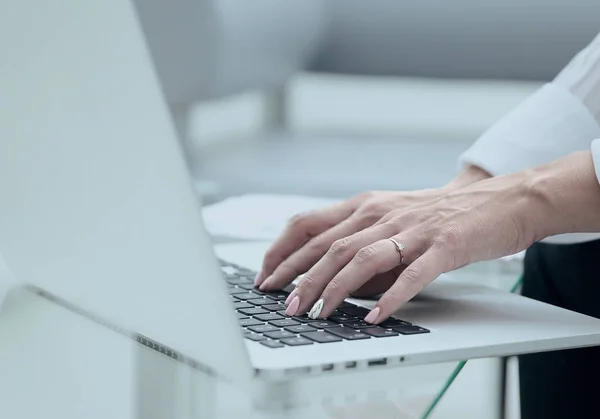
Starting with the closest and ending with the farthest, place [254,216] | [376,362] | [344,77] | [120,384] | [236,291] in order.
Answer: [376,362]
[120,384]
[236,291]
[254,216]
[344,77]

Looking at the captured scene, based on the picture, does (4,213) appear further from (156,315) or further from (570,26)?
(570,26)

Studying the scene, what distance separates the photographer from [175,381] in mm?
479

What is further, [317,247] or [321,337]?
[317,247]

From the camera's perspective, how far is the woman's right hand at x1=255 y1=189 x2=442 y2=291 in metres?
0.67

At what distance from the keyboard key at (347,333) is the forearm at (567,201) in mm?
160

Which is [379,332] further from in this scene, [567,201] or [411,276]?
Answer: [567,201]

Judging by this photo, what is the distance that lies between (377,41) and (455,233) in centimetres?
127

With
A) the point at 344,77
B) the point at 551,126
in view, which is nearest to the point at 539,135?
the point at 551,126

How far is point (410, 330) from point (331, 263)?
9 cm

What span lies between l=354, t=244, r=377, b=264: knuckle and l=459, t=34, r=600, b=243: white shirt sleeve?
246 millimetres

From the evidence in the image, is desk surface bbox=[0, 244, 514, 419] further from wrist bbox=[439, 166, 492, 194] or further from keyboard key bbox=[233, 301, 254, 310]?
wrist bbox=[439, 166, 492, 194]

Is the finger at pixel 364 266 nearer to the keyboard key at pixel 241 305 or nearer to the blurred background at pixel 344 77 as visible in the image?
the keyboard key at pixel 241 305

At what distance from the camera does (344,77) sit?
6.27ft

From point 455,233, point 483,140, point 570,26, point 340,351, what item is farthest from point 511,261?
point 570,26
